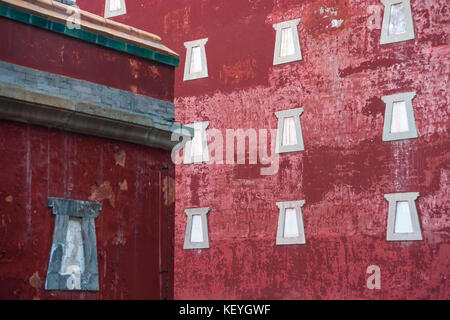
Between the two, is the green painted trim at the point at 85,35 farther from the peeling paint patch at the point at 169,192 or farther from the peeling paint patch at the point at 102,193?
the peeling paint patch at the point at 102,193

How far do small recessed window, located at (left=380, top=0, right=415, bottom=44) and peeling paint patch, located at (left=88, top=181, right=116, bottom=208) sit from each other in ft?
38.4

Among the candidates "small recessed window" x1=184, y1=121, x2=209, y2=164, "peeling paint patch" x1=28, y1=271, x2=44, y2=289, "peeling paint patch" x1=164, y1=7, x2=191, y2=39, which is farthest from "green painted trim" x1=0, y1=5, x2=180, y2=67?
"peeling paint patch" x1=164, y1=7, x2=191, y2=39

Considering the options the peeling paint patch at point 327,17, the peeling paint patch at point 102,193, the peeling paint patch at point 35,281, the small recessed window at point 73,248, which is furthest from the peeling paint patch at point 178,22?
the peeling paint patch at point 35,281

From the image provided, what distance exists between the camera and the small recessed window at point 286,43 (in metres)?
22.8

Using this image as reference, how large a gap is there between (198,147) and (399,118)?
20.8 feet

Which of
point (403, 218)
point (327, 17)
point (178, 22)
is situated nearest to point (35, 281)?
point (403, 218)

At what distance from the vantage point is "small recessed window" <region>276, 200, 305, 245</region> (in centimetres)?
2192

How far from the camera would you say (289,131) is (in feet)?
74.1

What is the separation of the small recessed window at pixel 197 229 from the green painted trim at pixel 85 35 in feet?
36.6

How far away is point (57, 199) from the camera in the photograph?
35.8ft

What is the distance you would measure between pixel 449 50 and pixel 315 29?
3.95m

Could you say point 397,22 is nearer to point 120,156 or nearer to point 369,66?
point 369,66
